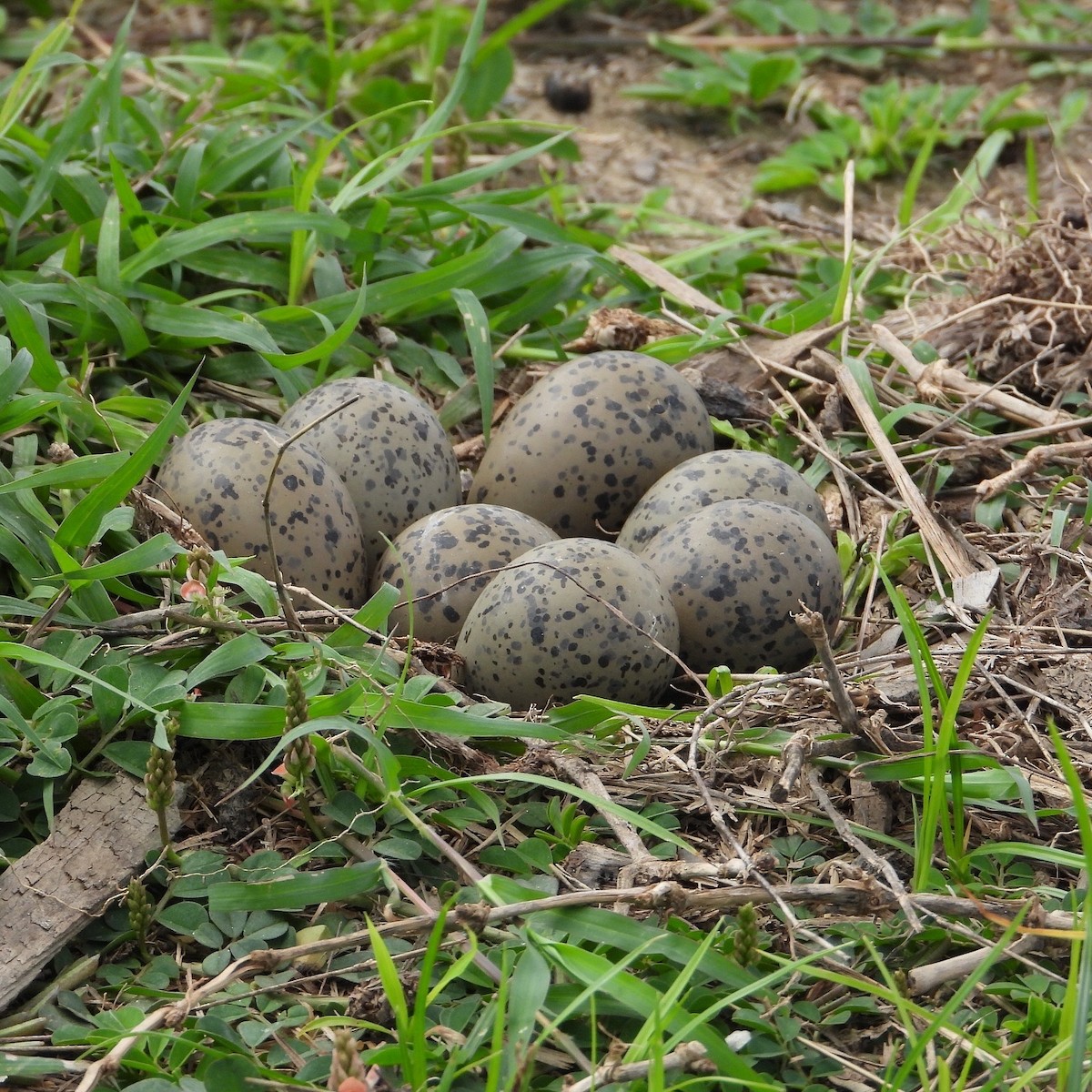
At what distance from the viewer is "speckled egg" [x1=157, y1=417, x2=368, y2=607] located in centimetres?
297

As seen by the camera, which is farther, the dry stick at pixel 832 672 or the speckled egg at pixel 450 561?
the speckled egg at pixel 450 561

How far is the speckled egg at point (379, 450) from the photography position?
3.25 meters

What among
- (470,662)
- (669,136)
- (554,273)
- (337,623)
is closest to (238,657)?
(337,623)

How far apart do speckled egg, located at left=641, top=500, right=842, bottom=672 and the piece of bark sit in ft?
3.94

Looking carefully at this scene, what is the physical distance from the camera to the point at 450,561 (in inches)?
120

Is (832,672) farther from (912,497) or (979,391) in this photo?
(979,391)

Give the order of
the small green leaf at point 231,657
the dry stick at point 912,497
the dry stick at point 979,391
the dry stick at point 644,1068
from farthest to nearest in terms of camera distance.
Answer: the dry stick at point 979,391, the dry stick at point 912,497, the small green leaf at point 231,657, the dry stick at point 644,1068

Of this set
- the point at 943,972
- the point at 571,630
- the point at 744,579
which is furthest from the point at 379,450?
the point at 943,972

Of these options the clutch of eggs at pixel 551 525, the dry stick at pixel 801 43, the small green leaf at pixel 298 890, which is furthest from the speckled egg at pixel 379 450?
the dry stick at pixel 801 43

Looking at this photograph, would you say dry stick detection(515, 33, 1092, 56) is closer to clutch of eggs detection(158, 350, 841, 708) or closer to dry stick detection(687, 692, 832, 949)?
clutch of eggs detection(158, 350, 841, 708)

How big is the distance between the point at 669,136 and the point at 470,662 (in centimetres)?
375

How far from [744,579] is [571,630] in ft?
1.45

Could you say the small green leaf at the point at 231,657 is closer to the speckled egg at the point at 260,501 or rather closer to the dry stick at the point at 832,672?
the speckled egg at the point at 260,501

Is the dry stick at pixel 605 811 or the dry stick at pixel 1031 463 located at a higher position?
the dry stick at pixel 605 811
